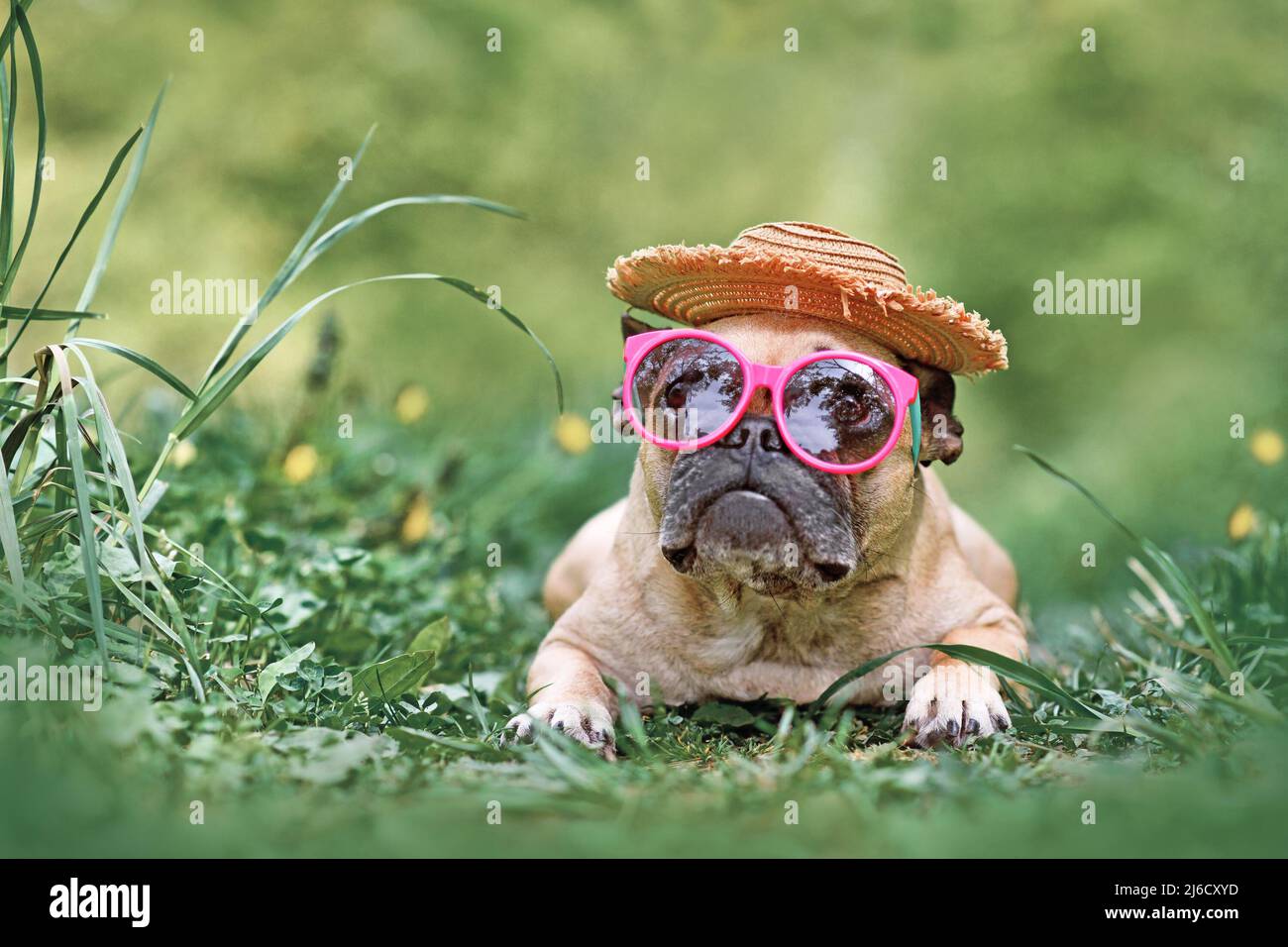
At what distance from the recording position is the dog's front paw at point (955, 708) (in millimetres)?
2850

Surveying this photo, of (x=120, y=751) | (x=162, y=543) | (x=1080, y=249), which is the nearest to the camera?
(x=120, y=751)

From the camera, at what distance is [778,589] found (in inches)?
121

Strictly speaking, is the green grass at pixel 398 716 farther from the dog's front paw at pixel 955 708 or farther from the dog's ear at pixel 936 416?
the dog's ear at pixel 936 416

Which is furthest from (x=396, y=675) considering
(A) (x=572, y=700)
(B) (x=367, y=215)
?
(B) (x=367, y=215)

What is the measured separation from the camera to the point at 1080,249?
8312 mm

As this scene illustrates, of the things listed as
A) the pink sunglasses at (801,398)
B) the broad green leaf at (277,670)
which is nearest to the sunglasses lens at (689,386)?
the pink sunglasses at (801,398)

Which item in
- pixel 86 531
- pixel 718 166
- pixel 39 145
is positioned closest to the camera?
pixel 86 531

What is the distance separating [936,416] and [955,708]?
0.81 meters

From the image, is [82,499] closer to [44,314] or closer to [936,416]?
[44,314]

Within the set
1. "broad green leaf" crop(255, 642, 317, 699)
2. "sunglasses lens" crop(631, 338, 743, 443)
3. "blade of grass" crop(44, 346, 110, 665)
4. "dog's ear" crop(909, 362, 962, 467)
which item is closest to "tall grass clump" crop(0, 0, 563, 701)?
"blade of grass" crop(44, 346, 110, 665)

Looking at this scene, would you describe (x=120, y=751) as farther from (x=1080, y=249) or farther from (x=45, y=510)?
(x=1080, y=249)

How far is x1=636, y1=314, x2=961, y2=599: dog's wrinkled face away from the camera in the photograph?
2.95 metres

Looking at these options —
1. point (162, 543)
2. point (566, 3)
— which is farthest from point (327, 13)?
point (162, 543)
